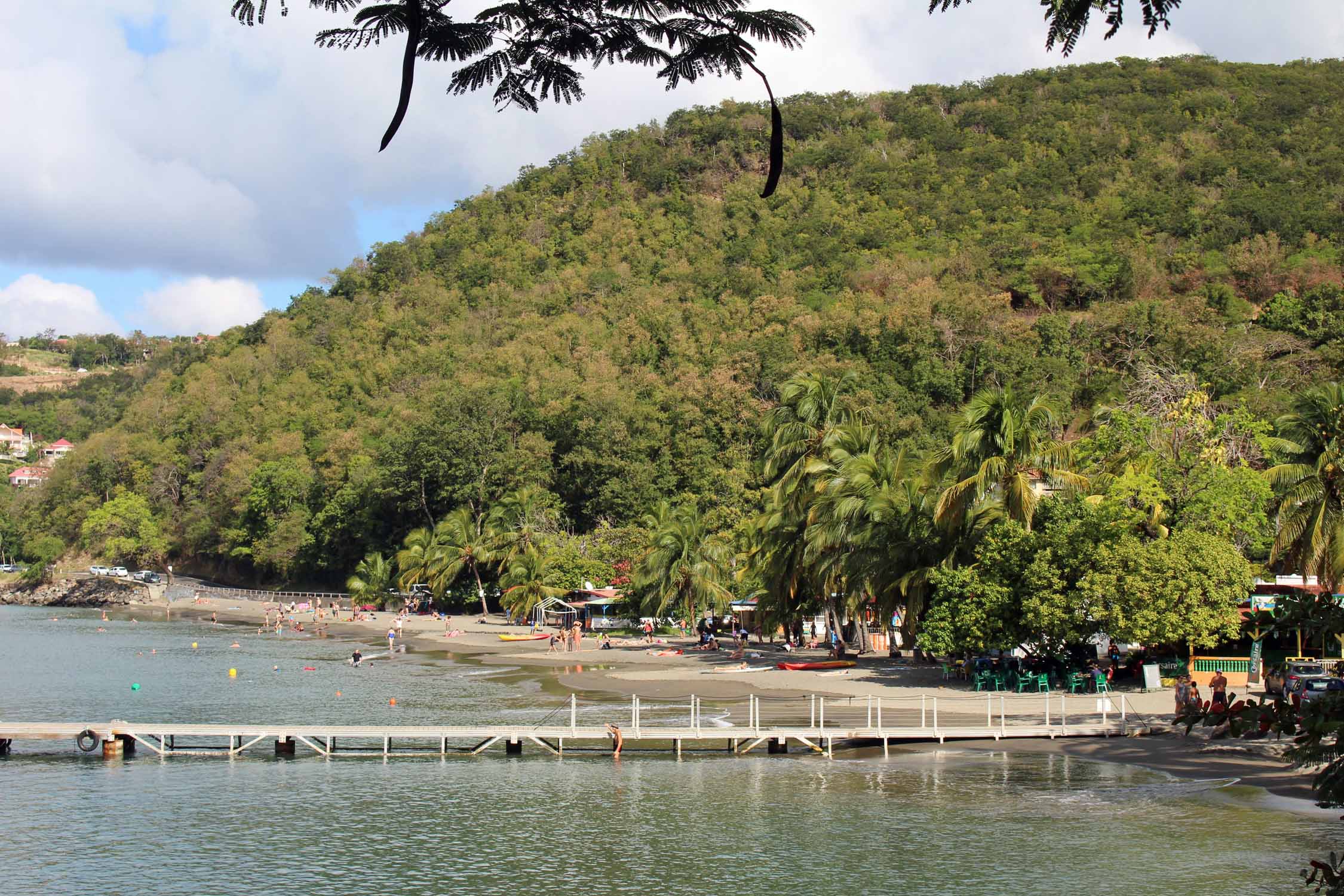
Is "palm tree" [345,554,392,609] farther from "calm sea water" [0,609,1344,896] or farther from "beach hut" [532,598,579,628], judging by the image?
"calm sea water" [0,609,1344,896]

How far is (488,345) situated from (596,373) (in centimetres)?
2196

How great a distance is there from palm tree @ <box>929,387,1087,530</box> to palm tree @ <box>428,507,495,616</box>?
128 feet

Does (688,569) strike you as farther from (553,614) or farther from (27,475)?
(27,475)

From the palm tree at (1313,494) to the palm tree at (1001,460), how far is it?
5.03 m

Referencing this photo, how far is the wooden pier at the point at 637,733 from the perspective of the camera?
25.6m

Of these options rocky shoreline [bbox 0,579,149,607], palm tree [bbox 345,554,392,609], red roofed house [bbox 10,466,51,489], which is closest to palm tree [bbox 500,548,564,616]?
palm tree [bbox 345,554,392,609]

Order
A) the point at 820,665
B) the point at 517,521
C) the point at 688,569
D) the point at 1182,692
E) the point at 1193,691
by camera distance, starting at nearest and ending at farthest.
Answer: the point at 1182,692, the point at 1193,691, the point at 820,665, the point at 688,569, the point at 517,521

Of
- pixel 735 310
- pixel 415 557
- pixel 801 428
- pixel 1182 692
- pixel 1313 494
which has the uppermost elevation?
pixel 735 310

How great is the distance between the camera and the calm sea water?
17125 millimetres

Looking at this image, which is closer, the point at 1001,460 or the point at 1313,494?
the point at 1313,494

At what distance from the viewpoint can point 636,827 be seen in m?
19.9

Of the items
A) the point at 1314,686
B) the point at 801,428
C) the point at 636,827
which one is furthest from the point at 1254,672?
the point at 636,827

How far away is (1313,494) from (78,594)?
333ft

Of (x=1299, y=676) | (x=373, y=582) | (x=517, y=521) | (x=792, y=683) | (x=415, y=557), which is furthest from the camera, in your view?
(x=373, y=582)
